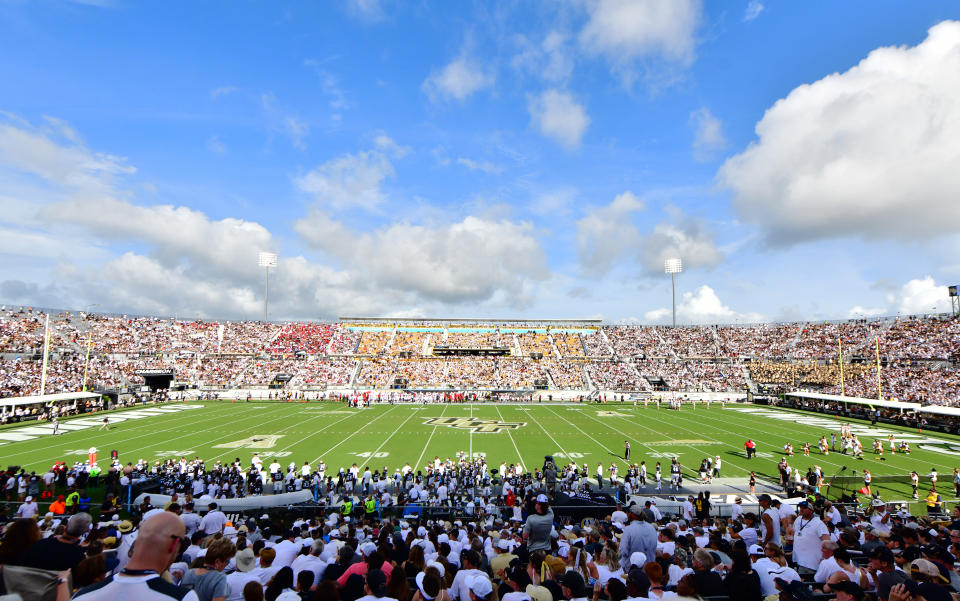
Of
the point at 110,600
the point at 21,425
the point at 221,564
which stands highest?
the point at 110,600

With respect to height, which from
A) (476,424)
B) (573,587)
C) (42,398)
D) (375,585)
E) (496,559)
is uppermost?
(375,585)

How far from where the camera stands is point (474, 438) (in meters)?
29.4

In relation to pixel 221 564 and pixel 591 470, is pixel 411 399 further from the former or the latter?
pixel 221 564

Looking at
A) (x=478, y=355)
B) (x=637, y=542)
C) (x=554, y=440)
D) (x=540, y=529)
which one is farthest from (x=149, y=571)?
(x=478, y=355)

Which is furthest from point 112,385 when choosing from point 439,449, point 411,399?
point 439,449

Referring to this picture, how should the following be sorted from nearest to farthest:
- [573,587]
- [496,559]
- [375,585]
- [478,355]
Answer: [375,585] → [573,587] → [496,559] → [478,355]

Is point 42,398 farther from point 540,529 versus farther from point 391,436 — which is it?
point 540,529

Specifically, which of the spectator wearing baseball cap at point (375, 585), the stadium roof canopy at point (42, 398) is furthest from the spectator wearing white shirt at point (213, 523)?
the stadium roof canopy at point (42, 398)

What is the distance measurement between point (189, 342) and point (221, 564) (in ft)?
217

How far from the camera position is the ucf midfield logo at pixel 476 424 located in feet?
108

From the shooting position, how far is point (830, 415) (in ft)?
135

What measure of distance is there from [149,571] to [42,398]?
43.9m

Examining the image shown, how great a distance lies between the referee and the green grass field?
817 inches

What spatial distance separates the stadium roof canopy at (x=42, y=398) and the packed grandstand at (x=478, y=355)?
404 cm
